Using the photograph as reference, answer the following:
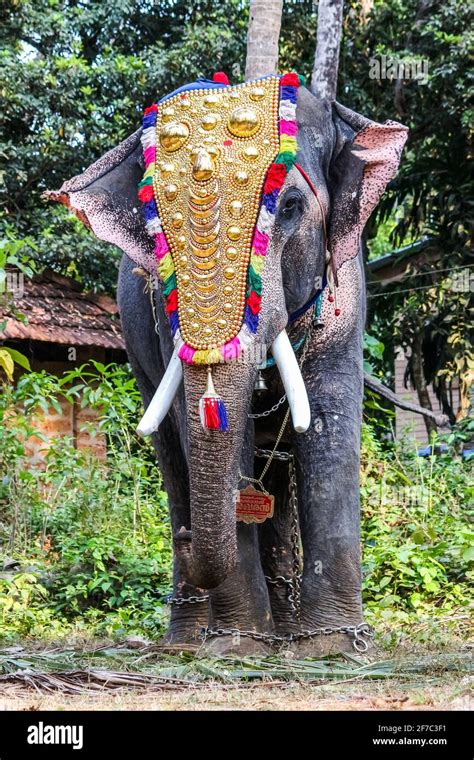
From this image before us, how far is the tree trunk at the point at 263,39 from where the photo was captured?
988cm

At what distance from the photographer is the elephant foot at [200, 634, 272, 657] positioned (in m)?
5.10

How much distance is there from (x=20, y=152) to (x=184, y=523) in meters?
8.37

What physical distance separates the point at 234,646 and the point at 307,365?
118 centimetres

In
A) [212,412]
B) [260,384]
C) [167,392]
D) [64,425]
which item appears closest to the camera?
[212,412]

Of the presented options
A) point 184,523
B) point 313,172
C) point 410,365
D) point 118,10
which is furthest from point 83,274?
point 313,172

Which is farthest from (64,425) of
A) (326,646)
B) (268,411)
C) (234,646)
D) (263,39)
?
(326,646)

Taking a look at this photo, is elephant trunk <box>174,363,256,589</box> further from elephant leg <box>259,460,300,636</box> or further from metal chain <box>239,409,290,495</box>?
elephant leg <box>259,460,300,636</box>

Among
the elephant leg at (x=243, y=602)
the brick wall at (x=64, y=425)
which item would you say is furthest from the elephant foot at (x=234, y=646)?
the brick wall at (x=64, y=425)

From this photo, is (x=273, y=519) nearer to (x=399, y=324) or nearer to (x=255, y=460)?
(x=255, y=460)

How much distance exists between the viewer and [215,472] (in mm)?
4562

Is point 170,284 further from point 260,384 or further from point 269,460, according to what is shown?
point 269,460

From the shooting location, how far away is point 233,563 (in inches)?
185

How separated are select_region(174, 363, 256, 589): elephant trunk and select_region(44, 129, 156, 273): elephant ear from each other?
901 mm

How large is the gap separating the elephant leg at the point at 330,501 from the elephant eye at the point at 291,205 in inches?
26.7
